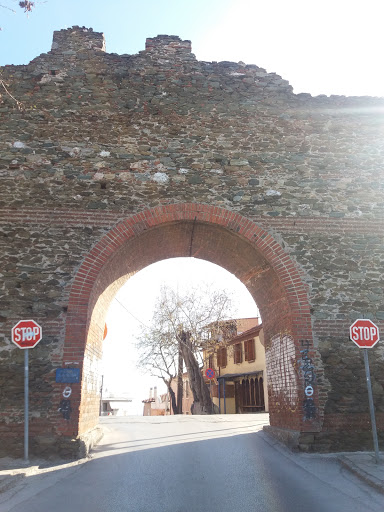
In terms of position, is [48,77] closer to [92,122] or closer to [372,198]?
[92,122]

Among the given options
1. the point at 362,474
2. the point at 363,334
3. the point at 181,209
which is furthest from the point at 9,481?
the point at 363,334

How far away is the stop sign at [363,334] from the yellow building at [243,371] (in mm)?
18922

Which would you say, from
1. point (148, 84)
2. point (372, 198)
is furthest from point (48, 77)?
point (372, 198)

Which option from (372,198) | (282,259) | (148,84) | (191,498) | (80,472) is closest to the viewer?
(191,498)

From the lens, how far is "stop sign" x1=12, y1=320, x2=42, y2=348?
7.02 meters

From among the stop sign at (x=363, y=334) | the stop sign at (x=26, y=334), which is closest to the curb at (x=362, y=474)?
the stop sign at (x=363, y=334)

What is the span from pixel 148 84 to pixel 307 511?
9005 millimetres

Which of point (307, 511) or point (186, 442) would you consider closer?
point (307, 511)

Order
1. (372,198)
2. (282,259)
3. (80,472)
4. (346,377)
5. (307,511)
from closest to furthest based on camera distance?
(307,511) → (80,472) → (346,377) → (282,259) → (372,198)

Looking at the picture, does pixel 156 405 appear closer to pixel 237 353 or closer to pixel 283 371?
pixel 237 353

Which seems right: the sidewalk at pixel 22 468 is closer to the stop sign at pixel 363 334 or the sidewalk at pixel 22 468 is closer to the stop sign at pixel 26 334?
the stop sign at pixel 26 334

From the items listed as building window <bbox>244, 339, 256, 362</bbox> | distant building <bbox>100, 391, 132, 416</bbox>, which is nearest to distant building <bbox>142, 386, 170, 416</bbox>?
distant building <bbox>100, 391, 132, 416</bbox>

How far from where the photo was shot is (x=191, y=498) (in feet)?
16.6

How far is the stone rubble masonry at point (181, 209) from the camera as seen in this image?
7.68 meters
